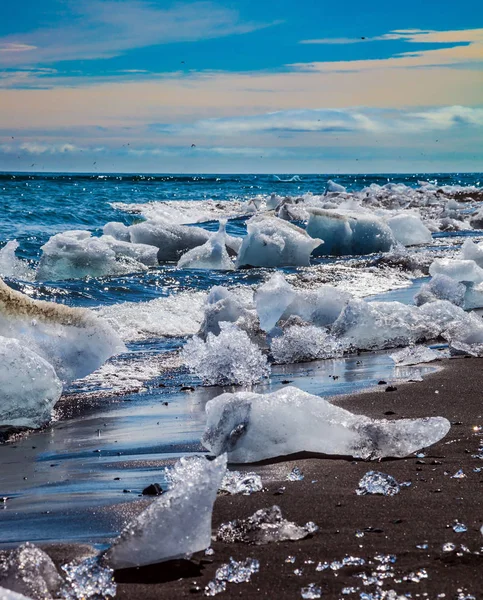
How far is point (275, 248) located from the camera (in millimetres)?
9984

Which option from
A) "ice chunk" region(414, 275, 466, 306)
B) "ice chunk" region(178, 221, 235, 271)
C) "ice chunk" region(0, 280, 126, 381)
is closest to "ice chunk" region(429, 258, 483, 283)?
"ice chunk" region(414, 275, 466, 306)

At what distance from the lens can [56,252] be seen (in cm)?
926

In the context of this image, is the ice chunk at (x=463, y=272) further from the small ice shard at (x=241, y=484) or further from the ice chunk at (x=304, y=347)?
the small ice shard at (x=241, y=484)

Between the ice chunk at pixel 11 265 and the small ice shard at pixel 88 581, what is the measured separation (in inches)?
294

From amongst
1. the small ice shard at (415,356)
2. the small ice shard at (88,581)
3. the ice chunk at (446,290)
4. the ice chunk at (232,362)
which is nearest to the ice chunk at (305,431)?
the small ice shard at (88,581)

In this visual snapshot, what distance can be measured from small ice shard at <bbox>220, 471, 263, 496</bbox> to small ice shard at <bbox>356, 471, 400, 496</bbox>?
0.28 m

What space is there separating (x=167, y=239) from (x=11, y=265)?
273 centimetres

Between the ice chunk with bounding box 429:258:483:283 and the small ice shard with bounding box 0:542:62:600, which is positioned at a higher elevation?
the ice chunk with bounding box 429:258:483:283

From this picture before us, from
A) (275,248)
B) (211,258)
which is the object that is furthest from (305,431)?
(275,248)

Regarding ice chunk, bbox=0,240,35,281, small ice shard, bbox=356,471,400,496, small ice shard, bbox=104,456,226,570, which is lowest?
ice chunk, bbox=0,240,35,281

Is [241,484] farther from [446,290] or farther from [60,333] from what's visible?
[446,290]

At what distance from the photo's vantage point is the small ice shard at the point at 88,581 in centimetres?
165

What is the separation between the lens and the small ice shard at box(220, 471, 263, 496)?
2.24 meters

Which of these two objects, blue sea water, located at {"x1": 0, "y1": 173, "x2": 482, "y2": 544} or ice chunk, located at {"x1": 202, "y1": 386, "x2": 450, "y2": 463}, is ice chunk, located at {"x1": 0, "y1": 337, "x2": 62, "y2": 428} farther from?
ice chunk, located at {"x1": 202, "y1": 386, "x2": 450, "y2": 463}
